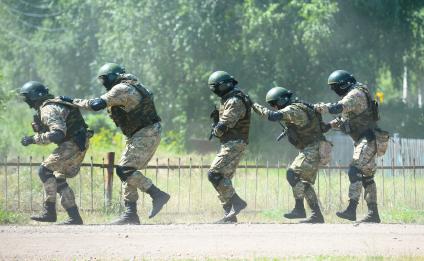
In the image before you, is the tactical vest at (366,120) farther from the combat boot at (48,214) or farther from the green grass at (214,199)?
the combat boot at (48,214)

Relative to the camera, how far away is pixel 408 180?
16.8 meters

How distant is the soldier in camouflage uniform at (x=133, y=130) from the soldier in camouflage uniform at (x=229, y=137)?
0.71 m

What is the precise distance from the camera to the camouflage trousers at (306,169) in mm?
11789

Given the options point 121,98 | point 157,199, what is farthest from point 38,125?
point 157,199

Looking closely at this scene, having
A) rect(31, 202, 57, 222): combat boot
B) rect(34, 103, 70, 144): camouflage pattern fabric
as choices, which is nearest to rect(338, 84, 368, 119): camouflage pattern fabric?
rect(34, 103, 70, 144): camouflage pattern fabric

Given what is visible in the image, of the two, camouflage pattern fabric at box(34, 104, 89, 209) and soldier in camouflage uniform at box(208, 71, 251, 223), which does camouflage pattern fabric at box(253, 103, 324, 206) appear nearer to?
soldier in camouflage uniform at box(208, 71, 251, 223)

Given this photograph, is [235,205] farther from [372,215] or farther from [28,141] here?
[28,141]

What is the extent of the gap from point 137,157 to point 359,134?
2.81m

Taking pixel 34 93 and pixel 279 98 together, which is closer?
pixel 34 93

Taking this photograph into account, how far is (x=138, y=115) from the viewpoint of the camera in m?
11.5

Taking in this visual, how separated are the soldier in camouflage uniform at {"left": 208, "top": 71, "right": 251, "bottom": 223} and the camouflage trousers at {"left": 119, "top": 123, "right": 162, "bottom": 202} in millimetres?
760

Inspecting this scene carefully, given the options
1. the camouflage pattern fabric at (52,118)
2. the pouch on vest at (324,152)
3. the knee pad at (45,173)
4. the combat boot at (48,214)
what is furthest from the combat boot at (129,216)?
the pouch on vest at (324,152)

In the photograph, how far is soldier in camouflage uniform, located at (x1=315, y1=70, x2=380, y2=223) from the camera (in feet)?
38.5

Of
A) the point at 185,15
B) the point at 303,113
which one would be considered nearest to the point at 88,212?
the point at 303,113
